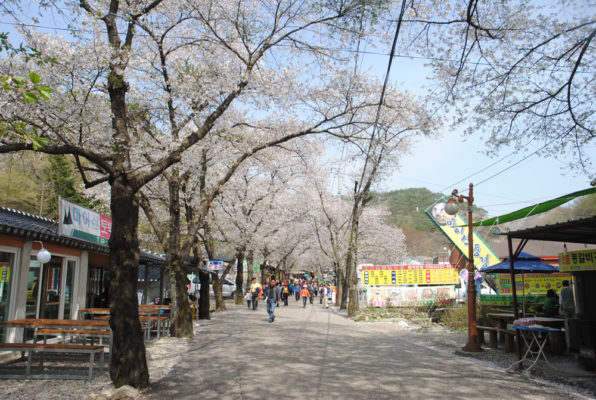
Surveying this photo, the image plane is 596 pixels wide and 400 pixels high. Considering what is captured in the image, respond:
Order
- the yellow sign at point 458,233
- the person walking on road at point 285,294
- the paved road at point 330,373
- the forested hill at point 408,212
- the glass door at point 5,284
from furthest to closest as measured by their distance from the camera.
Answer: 1. the forested hill at point 408,212
2. the person walking on road at point 285,294
3. the yellow sign at point 458,233
4. the glass door at point 5,284
5. the paved road at point 330,373

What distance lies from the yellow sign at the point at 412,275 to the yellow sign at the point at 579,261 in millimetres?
13449

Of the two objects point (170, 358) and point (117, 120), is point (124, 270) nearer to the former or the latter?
point (117, 120)

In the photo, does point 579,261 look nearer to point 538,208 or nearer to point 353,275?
point 538,208

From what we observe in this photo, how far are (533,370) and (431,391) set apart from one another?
277 cm

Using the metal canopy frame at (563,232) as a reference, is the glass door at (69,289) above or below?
below

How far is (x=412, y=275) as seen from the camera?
23.3m

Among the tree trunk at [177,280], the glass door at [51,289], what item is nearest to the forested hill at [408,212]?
the tree trunk at [177,280]

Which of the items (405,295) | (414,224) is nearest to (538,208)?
(405,295)

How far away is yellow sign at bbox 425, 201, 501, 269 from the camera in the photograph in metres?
18.3

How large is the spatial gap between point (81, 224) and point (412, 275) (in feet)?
57.5

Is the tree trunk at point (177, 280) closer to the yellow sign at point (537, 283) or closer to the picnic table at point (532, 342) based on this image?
the picnic table at point (532, 342)

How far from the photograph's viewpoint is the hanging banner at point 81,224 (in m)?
9.07

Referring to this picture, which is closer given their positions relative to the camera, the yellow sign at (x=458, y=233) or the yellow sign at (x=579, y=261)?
the yellow sign at (x=579, y=261)

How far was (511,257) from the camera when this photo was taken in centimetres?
998
